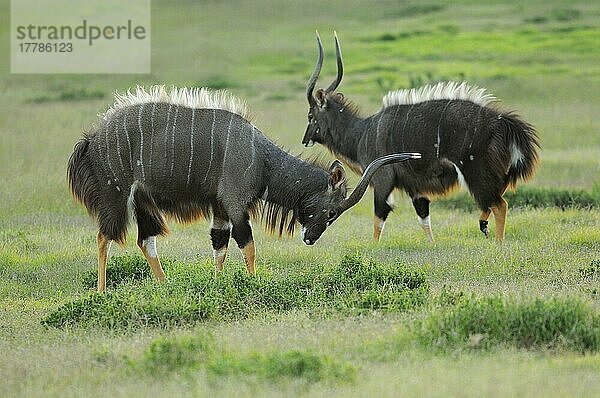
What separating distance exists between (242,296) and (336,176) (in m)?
1.57

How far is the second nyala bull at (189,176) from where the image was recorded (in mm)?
10148

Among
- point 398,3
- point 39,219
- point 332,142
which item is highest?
point 398,3

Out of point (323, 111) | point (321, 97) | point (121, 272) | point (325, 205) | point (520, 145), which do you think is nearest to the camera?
point (325, 205)

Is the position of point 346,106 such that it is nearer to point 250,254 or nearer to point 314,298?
point 250,254

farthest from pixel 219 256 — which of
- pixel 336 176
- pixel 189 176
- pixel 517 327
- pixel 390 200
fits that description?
pixel 517 327

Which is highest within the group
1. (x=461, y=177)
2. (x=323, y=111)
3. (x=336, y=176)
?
(x=323, y=111)

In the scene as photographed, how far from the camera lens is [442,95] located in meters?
12.8

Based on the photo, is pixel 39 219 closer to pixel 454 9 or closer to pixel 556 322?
pixel 556 322

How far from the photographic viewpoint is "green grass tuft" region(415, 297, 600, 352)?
297 inches

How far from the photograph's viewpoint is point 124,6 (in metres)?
33.8

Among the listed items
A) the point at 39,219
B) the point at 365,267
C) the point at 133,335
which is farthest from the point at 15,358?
the point at 39,219

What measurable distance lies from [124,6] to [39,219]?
2051 cm

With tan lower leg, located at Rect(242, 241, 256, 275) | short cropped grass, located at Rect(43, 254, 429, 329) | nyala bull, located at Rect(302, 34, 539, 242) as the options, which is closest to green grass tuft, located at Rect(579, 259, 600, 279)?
short cropped grass, located at Rect(43, 254, 429, 329)

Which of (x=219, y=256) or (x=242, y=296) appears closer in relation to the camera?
(x=242, y=296)
